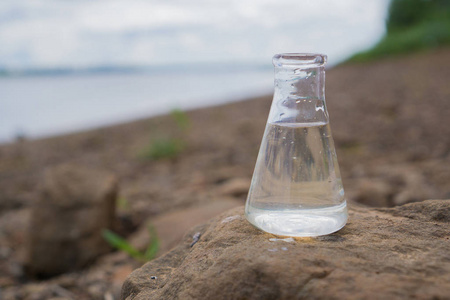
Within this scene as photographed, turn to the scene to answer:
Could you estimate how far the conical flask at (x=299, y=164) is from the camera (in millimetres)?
1351

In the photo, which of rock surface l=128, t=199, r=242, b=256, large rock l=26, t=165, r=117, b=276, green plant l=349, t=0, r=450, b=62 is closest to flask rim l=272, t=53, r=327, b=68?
rock surface l=128, t=199, r=242, b=256

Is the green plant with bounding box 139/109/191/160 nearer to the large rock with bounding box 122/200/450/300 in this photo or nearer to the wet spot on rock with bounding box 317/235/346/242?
the large rock with bounding box 122/200/450/300

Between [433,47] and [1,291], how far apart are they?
1393 centimetres

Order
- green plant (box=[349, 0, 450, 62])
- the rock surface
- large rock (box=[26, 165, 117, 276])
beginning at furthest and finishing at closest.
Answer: green plant (box=[349, 0, 450, 62]) → large rock (box=[26, 165, 117, 276]) → the rock surface

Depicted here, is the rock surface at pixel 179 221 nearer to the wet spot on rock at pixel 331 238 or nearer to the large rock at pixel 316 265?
the large rock at pixel 316 265

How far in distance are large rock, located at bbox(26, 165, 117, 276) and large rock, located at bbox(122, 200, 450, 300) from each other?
1.94 m

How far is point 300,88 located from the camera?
1.40m

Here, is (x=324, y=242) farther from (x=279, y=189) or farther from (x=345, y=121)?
(x=345, y=121)

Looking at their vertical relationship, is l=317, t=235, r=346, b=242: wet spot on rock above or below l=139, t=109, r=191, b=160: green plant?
above

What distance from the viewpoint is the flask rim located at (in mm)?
1366

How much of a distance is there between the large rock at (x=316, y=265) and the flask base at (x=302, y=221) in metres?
0.03

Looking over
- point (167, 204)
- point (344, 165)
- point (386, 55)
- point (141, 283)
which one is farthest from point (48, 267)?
point (386, 55)

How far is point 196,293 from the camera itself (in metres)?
1.12

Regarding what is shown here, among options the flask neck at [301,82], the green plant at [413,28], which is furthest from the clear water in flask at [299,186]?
the green plant at [413,28]
